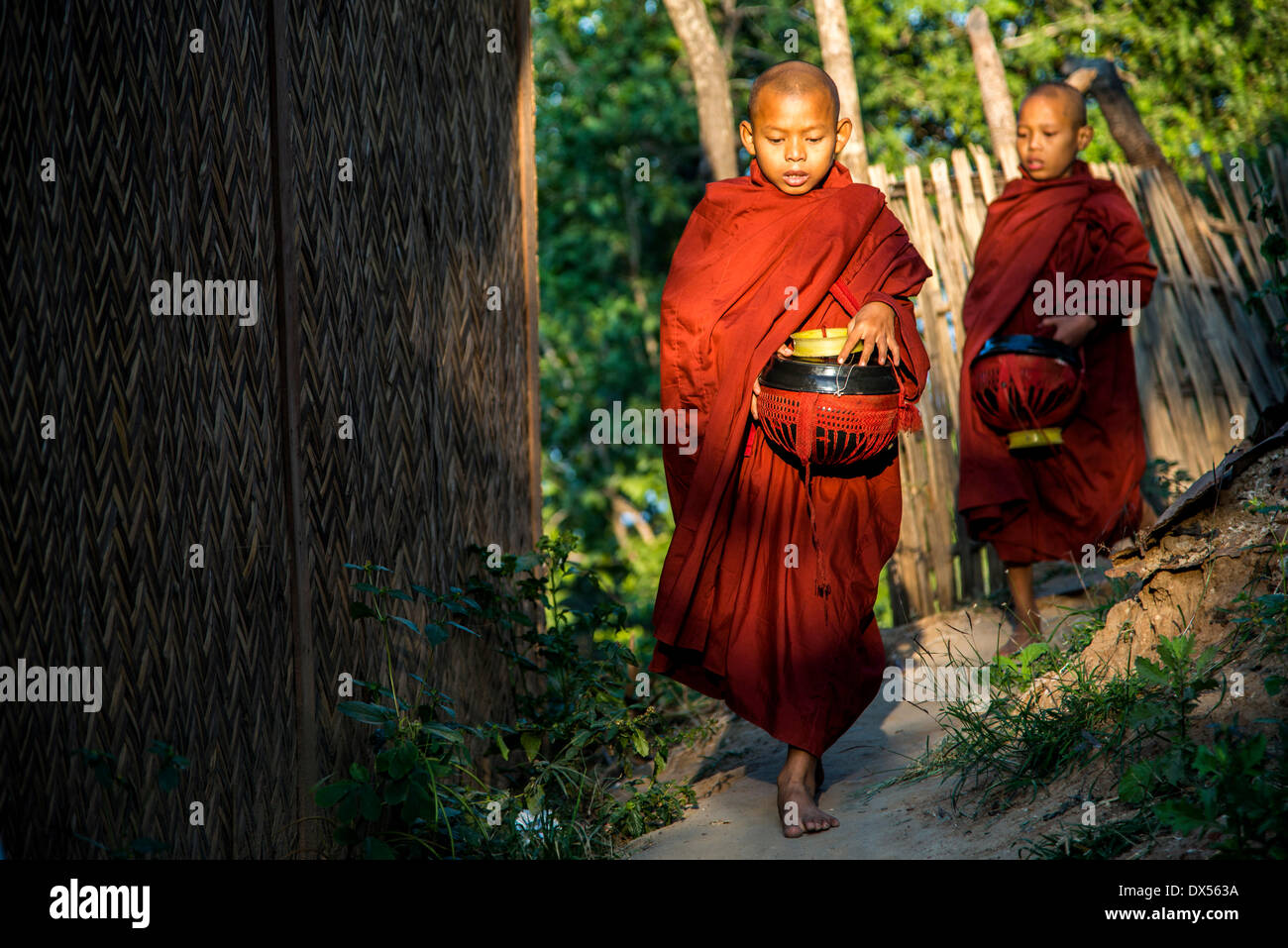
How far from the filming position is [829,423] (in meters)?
3.46

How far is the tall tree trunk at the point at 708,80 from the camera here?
872 cm

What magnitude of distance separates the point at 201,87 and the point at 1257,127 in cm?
1159

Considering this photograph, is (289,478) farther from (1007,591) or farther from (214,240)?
(1007,591)

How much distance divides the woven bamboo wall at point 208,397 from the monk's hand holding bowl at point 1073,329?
249cm

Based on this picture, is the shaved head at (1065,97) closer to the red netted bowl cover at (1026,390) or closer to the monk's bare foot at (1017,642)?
the red netted bowl cover at (1026,390)

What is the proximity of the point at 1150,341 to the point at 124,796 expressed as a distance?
590 centimetres

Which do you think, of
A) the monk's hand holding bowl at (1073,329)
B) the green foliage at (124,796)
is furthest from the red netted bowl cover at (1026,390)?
the green foliage at (124,796)

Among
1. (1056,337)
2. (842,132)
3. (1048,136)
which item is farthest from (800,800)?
(1048,136)

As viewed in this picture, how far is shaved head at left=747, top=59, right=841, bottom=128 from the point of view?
144 inches

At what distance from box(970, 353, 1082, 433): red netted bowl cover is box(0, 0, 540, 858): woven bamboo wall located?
223 cm

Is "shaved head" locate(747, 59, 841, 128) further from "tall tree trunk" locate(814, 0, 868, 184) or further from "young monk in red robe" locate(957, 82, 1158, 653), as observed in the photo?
"tall tree trunk" locate(814, 0, 868, 184)

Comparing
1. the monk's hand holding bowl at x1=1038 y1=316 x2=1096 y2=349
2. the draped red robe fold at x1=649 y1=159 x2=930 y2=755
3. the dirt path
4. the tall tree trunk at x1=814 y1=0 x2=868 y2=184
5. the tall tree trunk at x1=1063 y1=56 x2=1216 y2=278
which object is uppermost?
the tall tree trunk at x1=814 y1=0 x2=868 y2=184

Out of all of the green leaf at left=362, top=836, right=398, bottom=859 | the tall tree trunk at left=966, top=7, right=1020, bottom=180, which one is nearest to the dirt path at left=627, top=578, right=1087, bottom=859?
the green leaf at left=362, top=836, right=398, bottom=859
